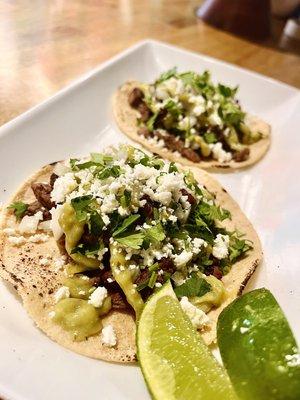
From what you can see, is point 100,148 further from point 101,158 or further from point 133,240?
point 133,240

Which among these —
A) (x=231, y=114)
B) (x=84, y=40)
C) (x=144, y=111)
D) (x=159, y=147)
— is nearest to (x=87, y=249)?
(x=159, y=147)

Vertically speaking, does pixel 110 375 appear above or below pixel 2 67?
below

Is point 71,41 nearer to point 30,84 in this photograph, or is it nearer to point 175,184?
point 30,84

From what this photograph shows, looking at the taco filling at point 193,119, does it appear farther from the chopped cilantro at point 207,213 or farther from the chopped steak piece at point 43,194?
the chopped steak piece at point 43,194

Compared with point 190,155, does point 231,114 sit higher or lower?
higher

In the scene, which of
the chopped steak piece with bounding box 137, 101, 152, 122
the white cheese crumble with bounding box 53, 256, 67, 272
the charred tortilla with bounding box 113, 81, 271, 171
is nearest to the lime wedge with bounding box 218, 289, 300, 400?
the white cheese crumble with bounding box 53, 256, 67, 272

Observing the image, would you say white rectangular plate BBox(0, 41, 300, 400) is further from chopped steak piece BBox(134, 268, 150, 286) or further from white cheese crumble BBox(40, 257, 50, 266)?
chopped steak piece BBox(134, 268, 150, 286)

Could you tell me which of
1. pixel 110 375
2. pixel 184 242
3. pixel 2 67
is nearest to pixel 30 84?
pixel 2 67
